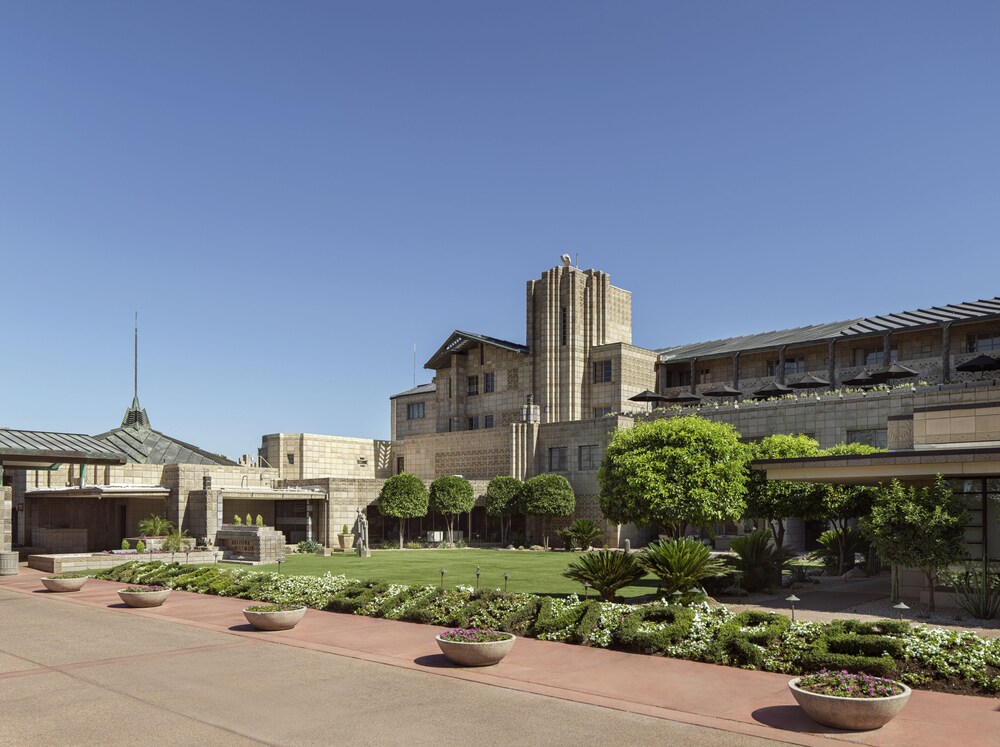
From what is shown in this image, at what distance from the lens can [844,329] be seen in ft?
195

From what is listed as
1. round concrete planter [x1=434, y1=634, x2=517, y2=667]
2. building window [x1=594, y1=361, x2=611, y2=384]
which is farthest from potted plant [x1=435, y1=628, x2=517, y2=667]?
building window [x1=594, y1=361, x2=611, y2=384]

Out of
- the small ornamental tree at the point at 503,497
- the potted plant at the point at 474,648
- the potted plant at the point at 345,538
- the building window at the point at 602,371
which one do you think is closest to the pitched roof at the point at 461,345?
the building window at the point at 602,371

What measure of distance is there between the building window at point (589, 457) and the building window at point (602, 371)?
8643mm

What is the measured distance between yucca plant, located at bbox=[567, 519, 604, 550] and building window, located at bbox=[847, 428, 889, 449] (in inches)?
572

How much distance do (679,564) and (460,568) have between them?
52.3 ft

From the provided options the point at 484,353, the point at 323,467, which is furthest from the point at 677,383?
the point at 323,467

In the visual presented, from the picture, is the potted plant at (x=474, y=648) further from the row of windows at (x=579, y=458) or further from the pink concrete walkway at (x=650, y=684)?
the row of windows at (x=579, y=458)

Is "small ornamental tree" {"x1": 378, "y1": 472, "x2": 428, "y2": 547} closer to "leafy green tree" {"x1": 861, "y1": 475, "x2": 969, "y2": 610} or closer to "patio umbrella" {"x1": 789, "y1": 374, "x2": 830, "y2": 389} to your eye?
"patio umbrella" {"x1": 789, "y1": 374, "x2": 830, "y2": 389}

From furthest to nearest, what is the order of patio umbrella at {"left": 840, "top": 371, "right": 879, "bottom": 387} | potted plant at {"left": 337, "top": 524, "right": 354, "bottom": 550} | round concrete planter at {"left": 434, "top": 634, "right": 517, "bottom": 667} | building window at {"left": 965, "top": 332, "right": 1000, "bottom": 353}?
building window at {"left": 965, "top": 332, "right": 1000, "bottom": 353}, potted plant at {"left": 337, "top": 524, "right": 354, "bottom": 550}, patio umbrella at {"left": 840, "top": 371, "right": 879, "bottom": 387}, round concrete planter at {"left": 434, "top": 634, "right": 517, "bottom": 667}

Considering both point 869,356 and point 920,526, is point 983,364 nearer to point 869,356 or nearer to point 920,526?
point 869,356

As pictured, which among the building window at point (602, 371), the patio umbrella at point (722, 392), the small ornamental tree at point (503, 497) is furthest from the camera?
the building window at point (602, 371)

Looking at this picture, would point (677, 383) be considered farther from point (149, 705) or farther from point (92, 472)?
point (149, 705)

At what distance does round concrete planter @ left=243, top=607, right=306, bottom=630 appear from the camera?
722 inches

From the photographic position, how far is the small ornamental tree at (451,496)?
2131 inches
